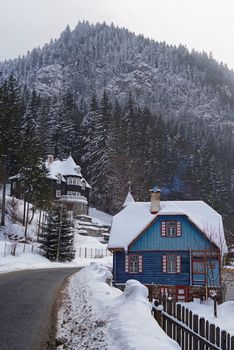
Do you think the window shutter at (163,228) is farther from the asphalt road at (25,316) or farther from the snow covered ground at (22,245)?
the asphalt road at (25,316)

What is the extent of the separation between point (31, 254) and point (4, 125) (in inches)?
775

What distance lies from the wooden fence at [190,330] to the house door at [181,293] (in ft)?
73.6

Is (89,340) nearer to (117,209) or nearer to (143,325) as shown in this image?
(143,325)

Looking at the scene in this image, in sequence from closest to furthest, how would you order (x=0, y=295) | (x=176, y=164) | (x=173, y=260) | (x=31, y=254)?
(x=0, y=295) < (x=173, y=260) < (x=31, y=254) < (x=176, y=164)

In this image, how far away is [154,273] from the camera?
32531 mm

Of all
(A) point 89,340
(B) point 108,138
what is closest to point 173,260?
(A) point 89,340

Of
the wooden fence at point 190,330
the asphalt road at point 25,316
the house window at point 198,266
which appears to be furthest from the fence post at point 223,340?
the house window at point 198,266

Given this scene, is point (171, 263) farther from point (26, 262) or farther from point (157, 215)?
point (26, 262)

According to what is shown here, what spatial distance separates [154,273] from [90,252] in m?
28.3

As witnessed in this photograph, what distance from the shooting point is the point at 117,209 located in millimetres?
78250

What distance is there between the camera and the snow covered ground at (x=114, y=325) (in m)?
7.69

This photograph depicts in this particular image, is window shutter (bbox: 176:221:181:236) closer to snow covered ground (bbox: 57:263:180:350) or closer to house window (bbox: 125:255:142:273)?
house window (bbox: 125:255:142:273)

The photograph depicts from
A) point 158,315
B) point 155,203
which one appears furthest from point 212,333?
point 155,203

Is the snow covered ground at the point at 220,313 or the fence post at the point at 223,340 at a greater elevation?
the fence post at the point at 223,340
